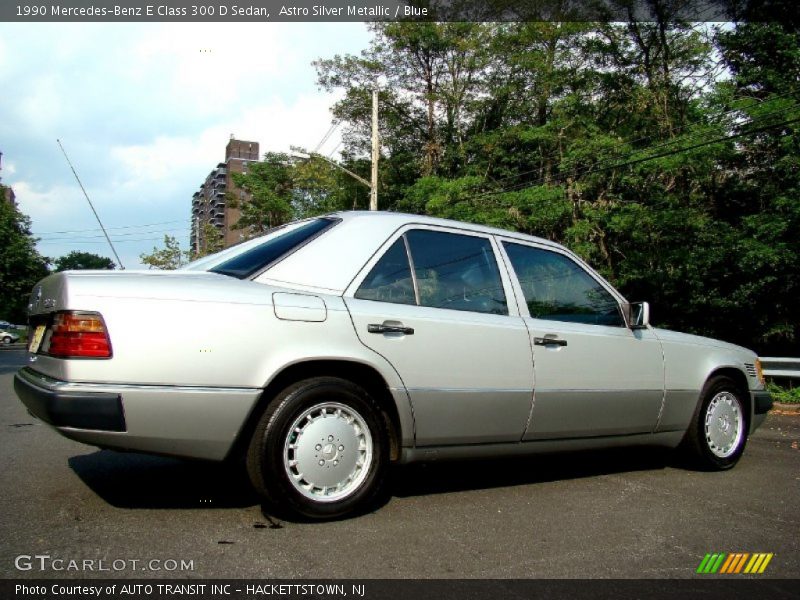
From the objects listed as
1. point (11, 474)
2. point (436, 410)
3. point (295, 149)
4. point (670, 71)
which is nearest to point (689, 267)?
point (670, 71)

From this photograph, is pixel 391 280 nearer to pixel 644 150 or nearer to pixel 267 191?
pixel 644 150

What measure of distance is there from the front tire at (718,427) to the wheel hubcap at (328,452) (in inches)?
111

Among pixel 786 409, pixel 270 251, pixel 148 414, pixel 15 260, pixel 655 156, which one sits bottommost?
pixel 786 409

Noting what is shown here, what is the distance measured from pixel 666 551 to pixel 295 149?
31.8 meters

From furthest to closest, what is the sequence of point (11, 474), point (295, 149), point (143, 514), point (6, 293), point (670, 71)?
point (6, 293) < point (295, 149) < point (670, 71) < point (11, 474) < point (143, 514)

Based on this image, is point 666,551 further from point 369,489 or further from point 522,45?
point 522,45

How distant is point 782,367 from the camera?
434 inches

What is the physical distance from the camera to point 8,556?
255 centimetres

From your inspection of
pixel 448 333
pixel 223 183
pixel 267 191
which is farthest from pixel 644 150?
pixel 223 183

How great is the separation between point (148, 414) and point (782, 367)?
1129 centimetres

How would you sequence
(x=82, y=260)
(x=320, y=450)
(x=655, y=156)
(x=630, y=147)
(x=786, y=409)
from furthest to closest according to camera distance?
(x=82, y=260)
(x=630, y=147)
(x=655, y=156)
(x=786, y=409)
(x=320, y=450)

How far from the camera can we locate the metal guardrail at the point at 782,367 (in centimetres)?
1071

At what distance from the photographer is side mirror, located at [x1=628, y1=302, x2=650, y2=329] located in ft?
14.8

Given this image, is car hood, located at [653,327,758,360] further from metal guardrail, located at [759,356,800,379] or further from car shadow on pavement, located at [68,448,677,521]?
metal guardrail, located at [759,356,800,379]
